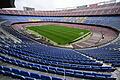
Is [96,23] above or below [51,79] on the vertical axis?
below

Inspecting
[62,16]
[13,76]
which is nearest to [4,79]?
Result: [13,76]

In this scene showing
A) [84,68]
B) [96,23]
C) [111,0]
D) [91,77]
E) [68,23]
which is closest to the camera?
[91,77]

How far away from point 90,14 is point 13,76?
2887 inches

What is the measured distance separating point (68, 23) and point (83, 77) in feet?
220

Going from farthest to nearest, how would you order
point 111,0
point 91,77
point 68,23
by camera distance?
point 111,0
point 68,23
point 91,77

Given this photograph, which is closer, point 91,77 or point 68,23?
point 91,77

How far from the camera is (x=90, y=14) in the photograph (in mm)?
80375

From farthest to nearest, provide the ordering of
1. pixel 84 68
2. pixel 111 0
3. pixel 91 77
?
pixel 111 0, pixel 84 68, pixel 91 77

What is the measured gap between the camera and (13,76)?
1042 cm

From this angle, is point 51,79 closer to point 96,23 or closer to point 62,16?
point 96,23

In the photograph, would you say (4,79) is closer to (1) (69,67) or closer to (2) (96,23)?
(1) (69,67)

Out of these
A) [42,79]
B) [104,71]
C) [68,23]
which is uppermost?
[42,79]

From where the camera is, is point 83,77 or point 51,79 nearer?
point 51,79

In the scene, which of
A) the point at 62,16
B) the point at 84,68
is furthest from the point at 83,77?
the point at 62,16
